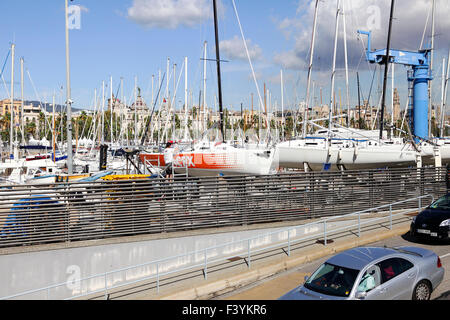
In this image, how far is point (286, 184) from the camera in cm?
1662

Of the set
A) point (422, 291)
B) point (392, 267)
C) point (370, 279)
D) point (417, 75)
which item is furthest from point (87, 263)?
point (417, 75)

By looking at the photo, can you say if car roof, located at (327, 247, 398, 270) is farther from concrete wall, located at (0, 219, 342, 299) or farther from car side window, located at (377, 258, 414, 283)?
concrete wall, located at (0, 219, 342, 299)

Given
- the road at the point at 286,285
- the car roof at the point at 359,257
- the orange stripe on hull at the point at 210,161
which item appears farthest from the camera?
the orange stripe on hull at the point at 210,161

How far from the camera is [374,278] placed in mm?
7652

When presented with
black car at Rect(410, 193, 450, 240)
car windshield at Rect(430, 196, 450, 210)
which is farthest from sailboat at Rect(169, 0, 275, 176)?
black car at Rect(410, 193, 450, 240)

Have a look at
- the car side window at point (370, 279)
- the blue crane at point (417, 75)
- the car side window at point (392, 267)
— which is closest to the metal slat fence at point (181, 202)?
the car side window at point (392, 267)

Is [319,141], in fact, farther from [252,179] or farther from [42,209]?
[42,209]

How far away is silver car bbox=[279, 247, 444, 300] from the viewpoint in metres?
7.48

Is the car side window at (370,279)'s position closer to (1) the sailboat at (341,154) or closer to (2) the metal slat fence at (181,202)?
(2) the metal slat fence at (181,202)

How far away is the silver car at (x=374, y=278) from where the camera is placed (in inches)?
295

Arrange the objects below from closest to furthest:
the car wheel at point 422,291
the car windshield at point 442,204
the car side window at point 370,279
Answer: the car side window at point 370,279 < the car wheel at point 422,291 < the car windshield at point 442,204

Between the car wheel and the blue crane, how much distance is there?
2693 cm

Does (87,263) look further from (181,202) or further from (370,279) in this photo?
(370,279)
